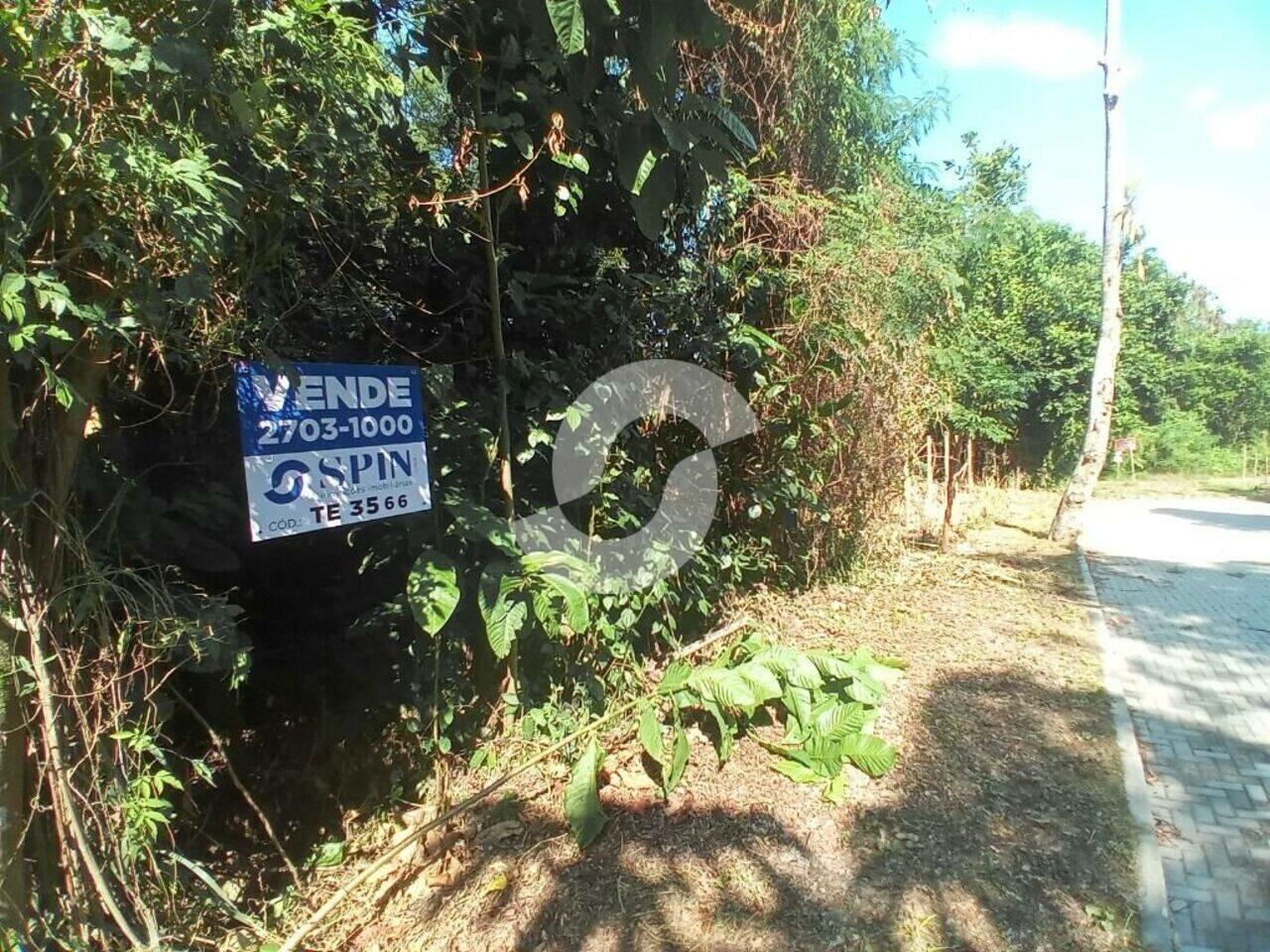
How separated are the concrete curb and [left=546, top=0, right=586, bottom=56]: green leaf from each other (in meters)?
3.25

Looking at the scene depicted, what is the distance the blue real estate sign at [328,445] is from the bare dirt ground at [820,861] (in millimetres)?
1462

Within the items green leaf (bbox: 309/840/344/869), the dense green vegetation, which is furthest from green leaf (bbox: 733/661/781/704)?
green leaf (bbox: 309/840/344/869)

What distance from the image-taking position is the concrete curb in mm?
2488

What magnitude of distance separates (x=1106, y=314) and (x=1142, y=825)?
26.4ft

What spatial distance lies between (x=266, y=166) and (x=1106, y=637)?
20.0 ft

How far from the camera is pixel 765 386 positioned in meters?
5.04

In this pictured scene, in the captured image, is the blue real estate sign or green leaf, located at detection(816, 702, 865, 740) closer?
the blue real estate sign

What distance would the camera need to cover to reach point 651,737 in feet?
10.4

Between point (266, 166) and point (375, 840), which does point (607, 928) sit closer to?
point (375, 840)

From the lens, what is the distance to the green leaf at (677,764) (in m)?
3.06

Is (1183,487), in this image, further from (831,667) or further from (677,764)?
(677,764)

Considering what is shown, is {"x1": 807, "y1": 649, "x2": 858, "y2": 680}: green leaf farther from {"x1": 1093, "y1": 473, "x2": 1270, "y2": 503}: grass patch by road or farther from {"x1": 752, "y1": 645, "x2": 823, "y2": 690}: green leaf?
{"x1": 1093, "y1": 473, "x2": 1270, "y2": 503}: grass patch by road

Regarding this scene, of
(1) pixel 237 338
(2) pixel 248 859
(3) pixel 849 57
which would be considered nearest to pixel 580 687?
(2) pixel 248 859

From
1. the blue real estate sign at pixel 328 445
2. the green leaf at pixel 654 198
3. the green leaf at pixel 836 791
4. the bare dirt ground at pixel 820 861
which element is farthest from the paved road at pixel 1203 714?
the blue real estate sign at pixel 328 445
